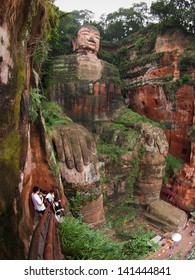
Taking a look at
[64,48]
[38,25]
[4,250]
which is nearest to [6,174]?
[4,250]

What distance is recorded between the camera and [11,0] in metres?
3.07

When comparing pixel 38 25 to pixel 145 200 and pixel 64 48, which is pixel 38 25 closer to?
pixel 145 200

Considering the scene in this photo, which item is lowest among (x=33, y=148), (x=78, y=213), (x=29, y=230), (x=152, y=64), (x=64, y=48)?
(x=78, y=213)

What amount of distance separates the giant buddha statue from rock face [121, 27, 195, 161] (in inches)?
127

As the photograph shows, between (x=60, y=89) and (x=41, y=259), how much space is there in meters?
9.81

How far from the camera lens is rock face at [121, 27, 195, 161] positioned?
1323 centimetres

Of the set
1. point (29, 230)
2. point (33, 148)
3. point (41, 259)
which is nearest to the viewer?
point (41, 259)

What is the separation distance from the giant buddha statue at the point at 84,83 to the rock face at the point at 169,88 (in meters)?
3.22

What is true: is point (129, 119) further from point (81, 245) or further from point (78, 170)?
point (81, 245)

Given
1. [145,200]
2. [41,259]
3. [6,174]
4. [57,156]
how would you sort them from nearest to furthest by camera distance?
[41,259], [6,174], [57,156], [145,200]

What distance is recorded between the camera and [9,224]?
11.0 feet

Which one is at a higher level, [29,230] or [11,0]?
[11,0]

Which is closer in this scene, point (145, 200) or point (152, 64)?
point (145, 200)

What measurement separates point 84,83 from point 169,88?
5.33 metres
